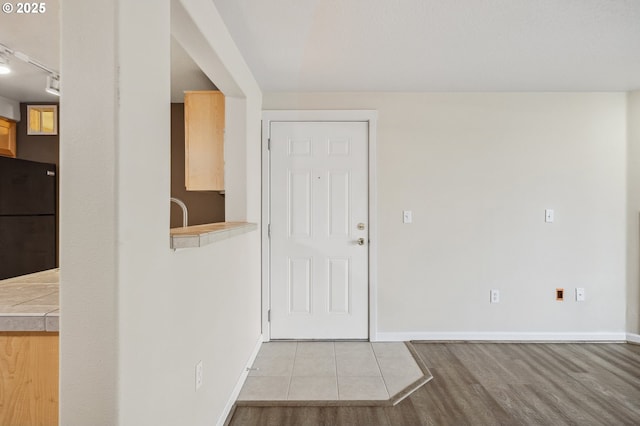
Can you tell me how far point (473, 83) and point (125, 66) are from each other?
2846 millimetres

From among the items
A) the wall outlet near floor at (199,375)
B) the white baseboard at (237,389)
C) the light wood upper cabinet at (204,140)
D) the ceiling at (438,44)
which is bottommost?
the white baseboard at (237,389)

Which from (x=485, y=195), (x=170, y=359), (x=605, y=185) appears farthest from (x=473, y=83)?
(x=170, y=359)

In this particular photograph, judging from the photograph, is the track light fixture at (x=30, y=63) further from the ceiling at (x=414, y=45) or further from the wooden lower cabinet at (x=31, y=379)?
the wooden lower cabinet at (x=31, y=379)

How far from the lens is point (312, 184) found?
10.9 ft

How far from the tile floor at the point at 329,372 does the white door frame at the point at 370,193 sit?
0.29 metres

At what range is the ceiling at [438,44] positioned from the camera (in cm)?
195

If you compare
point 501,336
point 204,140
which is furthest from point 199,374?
point 501,336

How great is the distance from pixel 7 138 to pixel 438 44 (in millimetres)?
4052

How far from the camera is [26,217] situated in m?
3.12

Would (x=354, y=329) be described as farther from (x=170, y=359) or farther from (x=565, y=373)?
(x=170, y=359)

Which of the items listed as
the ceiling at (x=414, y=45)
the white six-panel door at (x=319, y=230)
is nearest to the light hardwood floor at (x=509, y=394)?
the white six-panel door at (x=319, y=230)

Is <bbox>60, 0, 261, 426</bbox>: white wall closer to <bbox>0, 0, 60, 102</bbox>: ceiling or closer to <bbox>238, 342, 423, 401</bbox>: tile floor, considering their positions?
<bbox>238, 342, 423, 401</bbox>: tile floor

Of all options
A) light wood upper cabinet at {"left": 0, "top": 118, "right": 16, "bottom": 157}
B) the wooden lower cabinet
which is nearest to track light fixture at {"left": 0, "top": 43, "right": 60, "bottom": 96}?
light wood upper cabinet at {"left": 0, "top": 118, "right": 16, "bottom": 157}

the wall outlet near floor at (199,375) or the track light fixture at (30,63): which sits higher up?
the track light fixture at (30,63)
